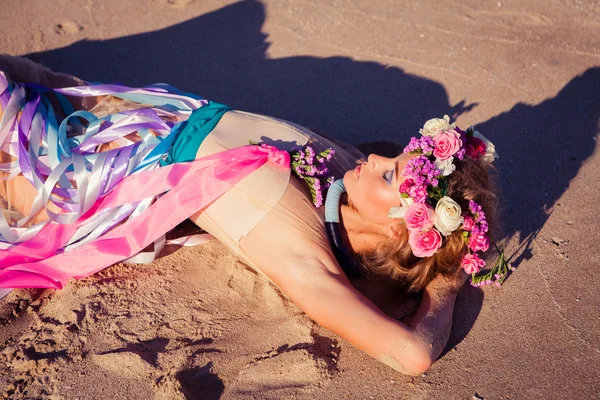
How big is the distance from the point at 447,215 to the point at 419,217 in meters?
0.12

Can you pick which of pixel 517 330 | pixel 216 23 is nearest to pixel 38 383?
pixel 517 330

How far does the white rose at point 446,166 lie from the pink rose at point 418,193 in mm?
144

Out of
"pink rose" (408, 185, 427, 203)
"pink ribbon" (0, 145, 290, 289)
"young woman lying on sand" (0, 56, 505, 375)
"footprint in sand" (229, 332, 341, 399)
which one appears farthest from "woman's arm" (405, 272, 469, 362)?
"pink ribbon" (0, 145, 290, 289)

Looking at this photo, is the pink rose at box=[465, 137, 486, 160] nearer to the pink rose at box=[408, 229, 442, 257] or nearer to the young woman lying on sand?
the young woman lying on sand

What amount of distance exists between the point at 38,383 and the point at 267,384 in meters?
0.99

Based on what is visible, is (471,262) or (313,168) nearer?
(471,262)

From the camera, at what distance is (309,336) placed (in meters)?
2.95

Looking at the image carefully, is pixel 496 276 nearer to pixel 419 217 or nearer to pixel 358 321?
pixel 419 217

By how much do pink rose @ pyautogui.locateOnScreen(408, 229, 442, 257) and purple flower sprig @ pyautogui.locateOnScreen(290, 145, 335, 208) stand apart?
0.53 m

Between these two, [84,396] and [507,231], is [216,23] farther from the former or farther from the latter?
[84,396]

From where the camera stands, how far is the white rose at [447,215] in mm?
2619

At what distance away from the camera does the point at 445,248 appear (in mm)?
2814

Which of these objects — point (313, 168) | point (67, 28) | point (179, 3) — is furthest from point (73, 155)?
point (179, 3)

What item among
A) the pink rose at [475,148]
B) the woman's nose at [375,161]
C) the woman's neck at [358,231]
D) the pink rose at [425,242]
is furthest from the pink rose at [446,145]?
the woman's neck at [358,231]
